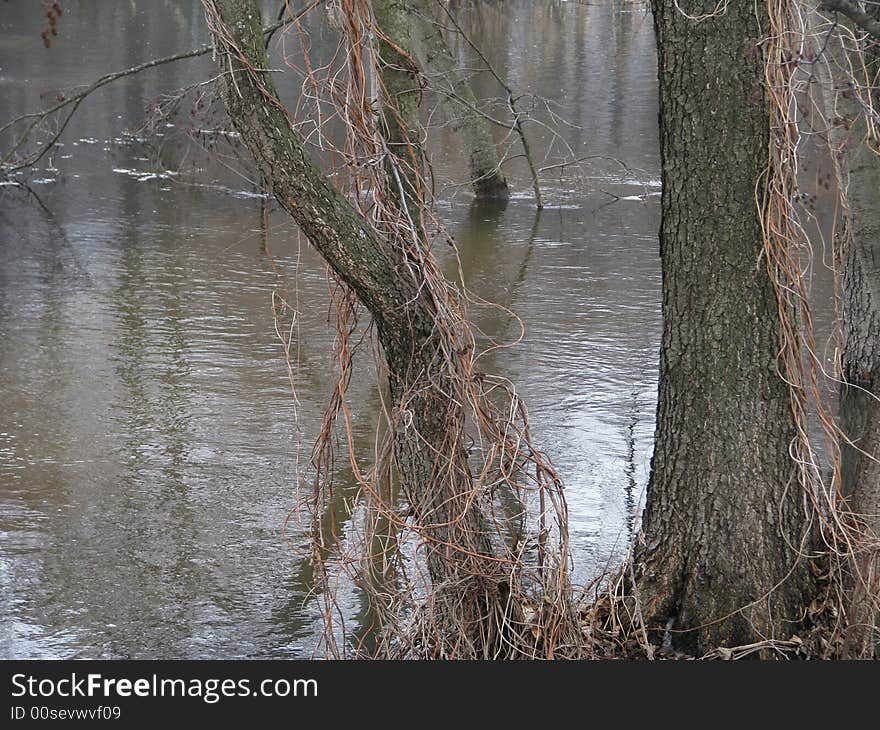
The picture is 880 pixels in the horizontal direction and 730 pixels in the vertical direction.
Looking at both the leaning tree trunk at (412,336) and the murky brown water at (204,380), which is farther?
the murky brown water at (204,380)

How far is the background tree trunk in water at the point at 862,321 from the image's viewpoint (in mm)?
4195

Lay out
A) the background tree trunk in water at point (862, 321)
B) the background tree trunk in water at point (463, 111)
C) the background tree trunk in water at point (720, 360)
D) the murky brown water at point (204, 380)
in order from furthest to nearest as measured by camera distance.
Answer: the background tree trunk in water at point (463, 111)
the murky brown water at point (204, 380)
the background tree trunk in water at point (862, 321)
the background tree trunk in water at point (720, 360)

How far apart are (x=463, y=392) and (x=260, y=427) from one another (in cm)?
296

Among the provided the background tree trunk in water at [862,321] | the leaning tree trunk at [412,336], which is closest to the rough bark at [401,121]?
the leaning tree trunk at [412,336]

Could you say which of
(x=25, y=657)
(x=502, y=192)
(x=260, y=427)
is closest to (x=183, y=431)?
(x=260, y=427)

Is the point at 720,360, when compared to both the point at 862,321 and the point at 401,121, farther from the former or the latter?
the point at 401,121

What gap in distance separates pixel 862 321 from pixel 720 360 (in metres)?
0.73

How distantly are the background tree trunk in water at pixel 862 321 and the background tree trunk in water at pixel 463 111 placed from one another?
8.01 meters

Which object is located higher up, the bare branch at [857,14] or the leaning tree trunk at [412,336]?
the bare branch at [857,14]

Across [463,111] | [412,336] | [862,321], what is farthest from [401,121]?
[463,111]

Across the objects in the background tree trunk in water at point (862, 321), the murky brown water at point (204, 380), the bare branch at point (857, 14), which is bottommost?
the murky brown water at point (204, 380)

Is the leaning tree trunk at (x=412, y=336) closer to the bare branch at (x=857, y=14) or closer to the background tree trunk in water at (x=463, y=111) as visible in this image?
the bare branch at (x=857, y=14)

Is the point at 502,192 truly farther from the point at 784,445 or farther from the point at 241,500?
the point at 784,445

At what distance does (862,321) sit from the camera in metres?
4.39
